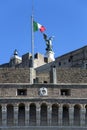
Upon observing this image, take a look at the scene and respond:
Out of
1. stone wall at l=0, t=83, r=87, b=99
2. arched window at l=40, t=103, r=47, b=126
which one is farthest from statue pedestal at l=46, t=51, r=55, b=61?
arched window at l=40, t=103, r=47, b=126

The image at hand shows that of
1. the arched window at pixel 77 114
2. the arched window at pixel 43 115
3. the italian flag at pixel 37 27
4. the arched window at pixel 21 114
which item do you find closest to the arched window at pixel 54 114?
the arched window at pixel 43 115

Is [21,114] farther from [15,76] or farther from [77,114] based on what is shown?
[77,114]

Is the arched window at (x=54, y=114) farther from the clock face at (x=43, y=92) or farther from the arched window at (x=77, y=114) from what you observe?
the arched window at (x=77, y=114)

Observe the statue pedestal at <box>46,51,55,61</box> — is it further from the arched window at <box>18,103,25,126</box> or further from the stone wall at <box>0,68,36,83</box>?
the arched window at <box>18,103,25,126</box>

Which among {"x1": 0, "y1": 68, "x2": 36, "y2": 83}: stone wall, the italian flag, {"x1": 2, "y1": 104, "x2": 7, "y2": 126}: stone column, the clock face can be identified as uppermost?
the italian flag

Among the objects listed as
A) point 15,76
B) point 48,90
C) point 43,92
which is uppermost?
point 15,76

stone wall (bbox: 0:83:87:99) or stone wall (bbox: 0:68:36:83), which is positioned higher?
stone wall (bbox: 0:68:36:83)

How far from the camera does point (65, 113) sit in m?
30.0

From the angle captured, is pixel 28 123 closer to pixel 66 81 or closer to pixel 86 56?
pixel 66 81

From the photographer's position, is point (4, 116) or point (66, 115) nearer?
point (4, 116)

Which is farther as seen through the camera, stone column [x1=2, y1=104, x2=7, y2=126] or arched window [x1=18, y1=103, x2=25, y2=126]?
arched window [x1=18, y1=103, x2=25, y2=126]

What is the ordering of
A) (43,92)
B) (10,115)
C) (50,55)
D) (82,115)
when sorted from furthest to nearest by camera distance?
(50,55) < (43,92) < (82,115) < (10,115)

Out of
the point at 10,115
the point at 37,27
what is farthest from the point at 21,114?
the point at 37,27

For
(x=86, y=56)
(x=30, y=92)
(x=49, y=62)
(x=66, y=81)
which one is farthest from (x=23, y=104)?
(x=49, y=62)
